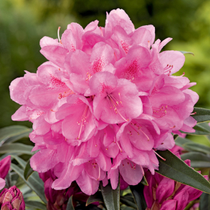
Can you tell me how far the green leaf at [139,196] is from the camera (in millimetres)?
549

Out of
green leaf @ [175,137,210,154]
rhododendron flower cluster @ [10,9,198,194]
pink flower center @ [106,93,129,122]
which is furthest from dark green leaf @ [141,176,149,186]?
green leaf @ [175,137,210,154]

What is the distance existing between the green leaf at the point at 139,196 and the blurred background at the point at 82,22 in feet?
8.02

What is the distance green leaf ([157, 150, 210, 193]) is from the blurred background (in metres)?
2.47

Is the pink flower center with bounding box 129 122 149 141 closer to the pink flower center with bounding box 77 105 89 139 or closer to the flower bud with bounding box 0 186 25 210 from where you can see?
the pink flower center with bounding box 77 105 89 139

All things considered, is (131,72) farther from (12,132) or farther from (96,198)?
(12,132)

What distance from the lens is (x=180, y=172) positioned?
0.50 metres

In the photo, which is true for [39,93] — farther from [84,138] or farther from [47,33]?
[47,33]

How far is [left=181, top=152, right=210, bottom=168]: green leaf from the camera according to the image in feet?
2.38

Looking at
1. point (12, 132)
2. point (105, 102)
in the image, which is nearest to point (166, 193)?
point (105, 102)

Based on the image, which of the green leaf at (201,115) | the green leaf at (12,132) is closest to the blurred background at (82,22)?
the green leaf at (12,132)

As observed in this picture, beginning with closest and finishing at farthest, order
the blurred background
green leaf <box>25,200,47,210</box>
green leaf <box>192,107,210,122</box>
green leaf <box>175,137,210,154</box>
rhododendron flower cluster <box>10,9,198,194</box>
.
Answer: rhododendron flower cluster <box>10,9,198,194</box> → green leaf <box>192,107,210,122</box> → green leaf <box>25,200,47,210</box> → green leaf <box>175,137,210,154</box> → the blurred background

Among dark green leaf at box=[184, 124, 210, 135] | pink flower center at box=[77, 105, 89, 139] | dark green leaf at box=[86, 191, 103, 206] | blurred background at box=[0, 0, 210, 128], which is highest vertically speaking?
blurred background at box=[0, 0, 210, 128]

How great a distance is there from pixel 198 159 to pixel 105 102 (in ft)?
1.23

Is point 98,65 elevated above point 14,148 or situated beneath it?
elevated above
